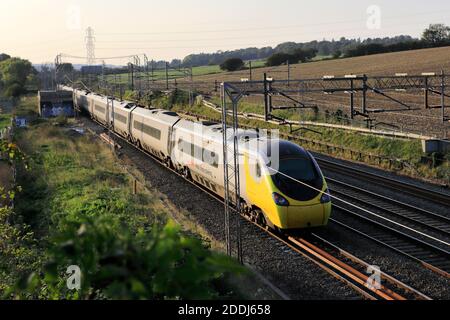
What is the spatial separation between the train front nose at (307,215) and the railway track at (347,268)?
497mm

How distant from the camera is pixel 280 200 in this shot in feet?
49.0

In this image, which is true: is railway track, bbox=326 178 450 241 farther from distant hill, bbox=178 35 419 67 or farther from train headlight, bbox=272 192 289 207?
distant hill, bbox=178 35 419 67

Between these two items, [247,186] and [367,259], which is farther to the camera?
[247,186]

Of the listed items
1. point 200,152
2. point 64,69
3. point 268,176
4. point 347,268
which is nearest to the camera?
point 347,268

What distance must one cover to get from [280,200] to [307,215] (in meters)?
0.92

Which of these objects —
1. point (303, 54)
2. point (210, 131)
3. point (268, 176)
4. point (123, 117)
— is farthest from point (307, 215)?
point (303, 54)

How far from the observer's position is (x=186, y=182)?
81.2 ft

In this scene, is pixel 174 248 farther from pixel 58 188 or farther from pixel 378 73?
pixel 378 73

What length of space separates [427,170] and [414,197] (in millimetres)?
4856

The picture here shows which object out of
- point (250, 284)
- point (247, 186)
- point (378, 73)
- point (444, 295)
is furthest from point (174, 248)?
point (378, 73)

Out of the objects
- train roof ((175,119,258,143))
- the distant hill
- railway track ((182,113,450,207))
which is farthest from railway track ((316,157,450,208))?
the distant hill

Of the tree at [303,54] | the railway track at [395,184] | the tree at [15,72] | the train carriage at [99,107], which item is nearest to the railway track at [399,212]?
the railway track at [395,184]

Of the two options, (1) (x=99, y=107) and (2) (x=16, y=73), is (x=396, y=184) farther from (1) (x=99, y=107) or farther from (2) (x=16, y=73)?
(2) (x=16, y=73)

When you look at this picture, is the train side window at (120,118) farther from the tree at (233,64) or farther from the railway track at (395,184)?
the tree at (233,64)
